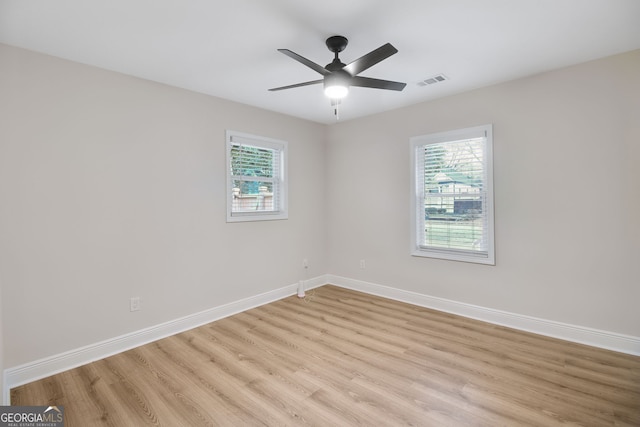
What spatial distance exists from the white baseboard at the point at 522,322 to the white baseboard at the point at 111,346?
70.9 inches

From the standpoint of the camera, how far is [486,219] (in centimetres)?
344

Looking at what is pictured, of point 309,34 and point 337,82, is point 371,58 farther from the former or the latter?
point 309,34

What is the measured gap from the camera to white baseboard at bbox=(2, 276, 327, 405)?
2354 millimetres

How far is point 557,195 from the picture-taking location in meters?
2.98

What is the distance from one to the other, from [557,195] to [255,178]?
3.33 metres

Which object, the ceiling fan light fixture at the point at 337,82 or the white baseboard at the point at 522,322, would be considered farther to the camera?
the white baseboard at the point at 522,322

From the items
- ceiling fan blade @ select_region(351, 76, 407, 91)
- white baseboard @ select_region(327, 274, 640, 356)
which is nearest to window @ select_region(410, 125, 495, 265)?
white baseboard @ select_region(327, 274, 640, 356)

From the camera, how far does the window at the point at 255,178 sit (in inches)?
150

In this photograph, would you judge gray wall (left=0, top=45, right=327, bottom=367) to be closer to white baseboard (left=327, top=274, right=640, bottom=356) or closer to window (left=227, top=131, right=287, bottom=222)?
window (left=227, top=131, right=287, bottom=222)

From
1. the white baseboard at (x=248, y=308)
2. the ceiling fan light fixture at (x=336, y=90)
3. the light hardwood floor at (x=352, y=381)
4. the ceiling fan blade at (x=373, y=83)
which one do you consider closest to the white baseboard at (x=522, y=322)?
the white baseboard at (x=248, y=308)

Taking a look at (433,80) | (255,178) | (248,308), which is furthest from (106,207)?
(433,80)

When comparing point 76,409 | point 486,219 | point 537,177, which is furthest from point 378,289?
point 76,409

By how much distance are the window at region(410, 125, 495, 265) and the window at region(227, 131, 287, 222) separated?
71.1 inches

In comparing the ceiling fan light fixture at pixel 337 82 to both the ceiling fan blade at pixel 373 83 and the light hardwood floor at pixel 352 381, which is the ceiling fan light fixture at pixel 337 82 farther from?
the light hardwood floor at pixel 352 381
